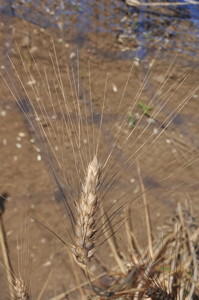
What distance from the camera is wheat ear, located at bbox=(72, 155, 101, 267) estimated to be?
1.06 meters

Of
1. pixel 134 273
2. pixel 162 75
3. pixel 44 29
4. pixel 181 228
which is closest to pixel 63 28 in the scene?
pixel 44 29

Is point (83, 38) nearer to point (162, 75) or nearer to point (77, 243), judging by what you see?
point (162, 75)

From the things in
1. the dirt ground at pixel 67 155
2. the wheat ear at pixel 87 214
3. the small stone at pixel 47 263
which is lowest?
the small stone at pixel 47 263

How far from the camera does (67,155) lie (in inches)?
83.9

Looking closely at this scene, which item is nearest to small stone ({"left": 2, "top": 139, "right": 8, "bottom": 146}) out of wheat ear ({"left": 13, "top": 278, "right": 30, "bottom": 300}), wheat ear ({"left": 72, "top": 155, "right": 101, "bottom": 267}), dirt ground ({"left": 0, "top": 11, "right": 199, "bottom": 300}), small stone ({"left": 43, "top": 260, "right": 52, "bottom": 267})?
dirt ground ({"left": 0, "top": 11, "right": 199, "bottom": 300})

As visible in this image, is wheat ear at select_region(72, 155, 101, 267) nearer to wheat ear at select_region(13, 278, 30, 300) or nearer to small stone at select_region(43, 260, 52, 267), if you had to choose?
wheat ear at select_region(13, 278, 30, 300)

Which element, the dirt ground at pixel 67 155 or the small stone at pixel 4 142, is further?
the small stone at pixel 4 142

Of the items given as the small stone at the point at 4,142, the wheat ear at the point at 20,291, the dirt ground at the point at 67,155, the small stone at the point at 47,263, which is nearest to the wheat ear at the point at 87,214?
the wheat ear at the point at 20,291

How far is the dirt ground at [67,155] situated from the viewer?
Answer: 6.43 feet

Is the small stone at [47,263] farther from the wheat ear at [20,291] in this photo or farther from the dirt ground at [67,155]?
the wheat ear at [20,291]

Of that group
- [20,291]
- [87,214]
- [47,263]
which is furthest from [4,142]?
[87,214]

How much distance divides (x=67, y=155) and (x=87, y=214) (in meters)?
1.09

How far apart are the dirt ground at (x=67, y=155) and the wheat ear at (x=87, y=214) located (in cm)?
71

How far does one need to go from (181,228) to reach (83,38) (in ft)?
4.06
